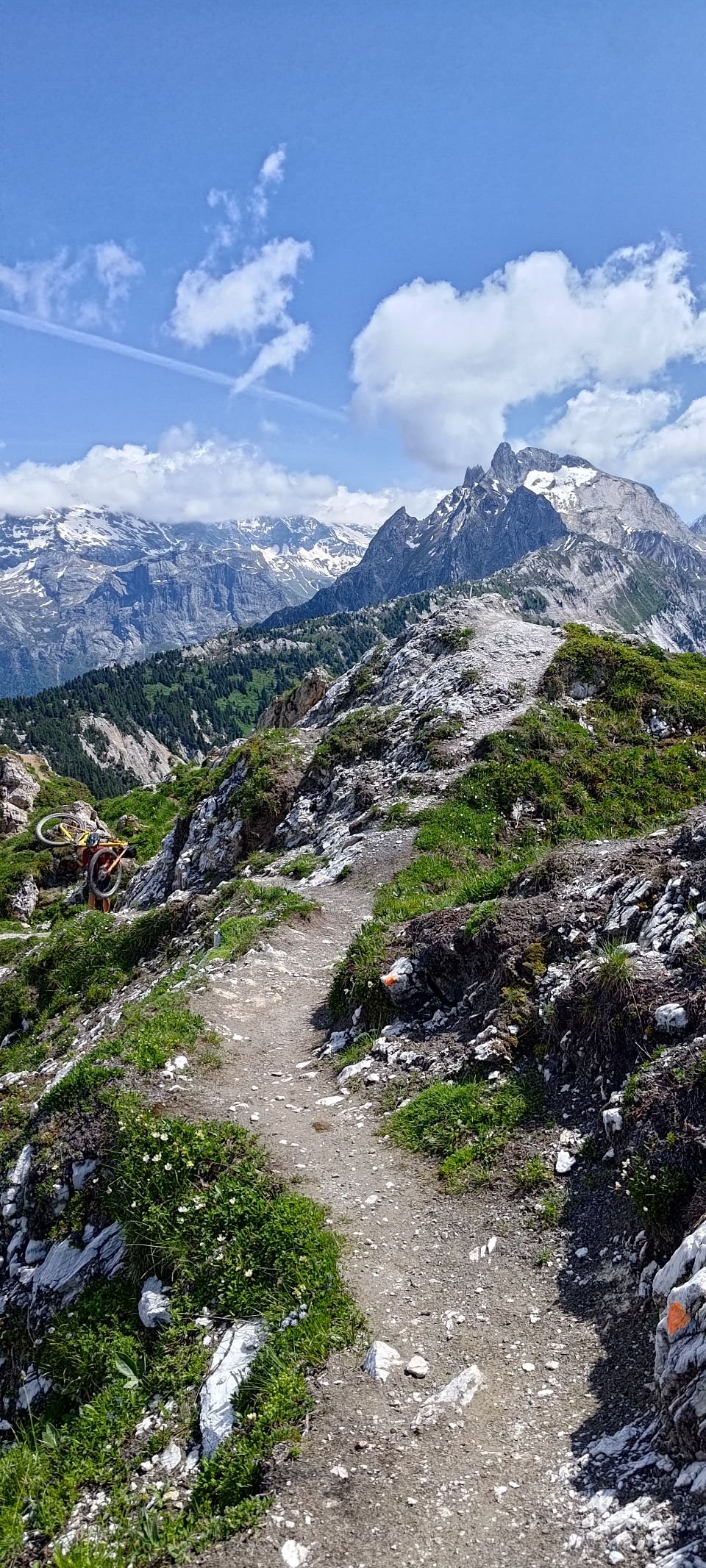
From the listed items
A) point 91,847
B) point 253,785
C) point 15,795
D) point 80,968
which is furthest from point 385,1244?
point 15,795

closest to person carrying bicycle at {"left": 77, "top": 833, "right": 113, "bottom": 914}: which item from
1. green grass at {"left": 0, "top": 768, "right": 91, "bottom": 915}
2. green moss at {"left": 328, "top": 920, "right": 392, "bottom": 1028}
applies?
green grass at {"left": 0, "top": 768, "right": 91, "bottom": 915}

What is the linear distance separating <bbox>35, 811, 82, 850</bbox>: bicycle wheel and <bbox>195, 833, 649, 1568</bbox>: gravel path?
4774 cm

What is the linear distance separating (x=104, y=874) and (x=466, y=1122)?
3982 cm

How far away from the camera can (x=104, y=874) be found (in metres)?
47.1

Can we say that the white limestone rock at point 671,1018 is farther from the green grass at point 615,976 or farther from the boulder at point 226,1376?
the boulder at point 226,1376

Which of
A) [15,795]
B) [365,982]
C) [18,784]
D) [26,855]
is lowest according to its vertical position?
[365,982]

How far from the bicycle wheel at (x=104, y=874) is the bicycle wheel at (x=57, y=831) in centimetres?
792

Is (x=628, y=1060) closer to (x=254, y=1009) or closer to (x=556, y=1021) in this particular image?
(x=556, y=1021)

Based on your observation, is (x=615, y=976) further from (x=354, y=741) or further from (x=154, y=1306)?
(x=354, y=741)

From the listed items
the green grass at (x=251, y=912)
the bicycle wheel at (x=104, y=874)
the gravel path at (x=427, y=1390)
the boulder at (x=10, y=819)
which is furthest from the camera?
the boulder at (x=10, y=819)

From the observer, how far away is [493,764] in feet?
95.9

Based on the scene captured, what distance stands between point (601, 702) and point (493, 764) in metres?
8.23

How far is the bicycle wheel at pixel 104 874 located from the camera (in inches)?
1789

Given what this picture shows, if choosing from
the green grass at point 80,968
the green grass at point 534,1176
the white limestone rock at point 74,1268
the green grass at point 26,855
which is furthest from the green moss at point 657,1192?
the green grass at point 26,855
